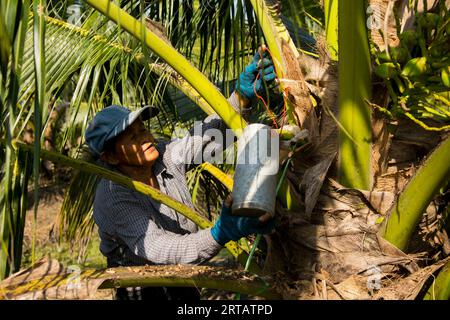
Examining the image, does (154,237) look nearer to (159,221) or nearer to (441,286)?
(159,221)

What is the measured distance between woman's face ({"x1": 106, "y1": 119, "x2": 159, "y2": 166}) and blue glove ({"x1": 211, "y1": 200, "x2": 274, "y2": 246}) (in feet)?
1.95

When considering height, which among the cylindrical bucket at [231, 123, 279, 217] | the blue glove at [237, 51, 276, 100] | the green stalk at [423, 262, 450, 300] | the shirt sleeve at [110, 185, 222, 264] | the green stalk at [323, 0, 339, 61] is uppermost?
the green stalk at [323, 0, 339, 61]

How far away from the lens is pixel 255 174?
6.98 feet

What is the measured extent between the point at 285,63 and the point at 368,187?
54 centimetres

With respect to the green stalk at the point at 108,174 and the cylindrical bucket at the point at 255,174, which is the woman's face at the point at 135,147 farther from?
the cylindrical bucket at the point at 255,174

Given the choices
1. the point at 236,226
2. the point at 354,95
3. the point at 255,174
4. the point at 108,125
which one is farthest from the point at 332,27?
the point at 108,125

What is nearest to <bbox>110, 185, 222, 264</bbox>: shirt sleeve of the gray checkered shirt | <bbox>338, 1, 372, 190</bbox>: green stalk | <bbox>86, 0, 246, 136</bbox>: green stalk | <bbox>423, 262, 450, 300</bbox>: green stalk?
the gray checkered shirt

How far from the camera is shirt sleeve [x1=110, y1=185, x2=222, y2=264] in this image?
7.68 feet

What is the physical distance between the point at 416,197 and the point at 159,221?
1.01 metres

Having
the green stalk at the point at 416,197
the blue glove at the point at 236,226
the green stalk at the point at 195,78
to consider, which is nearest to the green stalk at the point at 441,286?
the green stalk at the point at 416,197

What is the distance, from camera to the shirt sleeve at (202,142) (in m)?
2.86

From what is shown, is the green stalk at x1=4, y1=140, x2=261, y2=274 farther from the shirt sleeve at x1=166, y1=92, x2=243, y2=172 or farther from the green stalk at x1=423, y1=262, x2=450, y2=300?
the green stalk at x1=423, y1=262, x2=450, y2=300

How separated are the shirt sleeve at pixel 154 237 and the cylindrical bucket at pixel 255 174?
0.24 m

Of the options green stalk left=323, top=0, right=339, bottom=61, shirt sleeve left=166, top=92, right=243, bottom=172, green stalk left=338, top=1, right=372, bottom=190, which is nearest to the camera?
green stalk left=338, top=1, right=372, bottom=190
